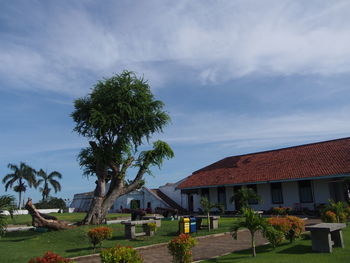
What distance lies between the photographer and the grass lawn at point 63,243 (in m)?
12.0

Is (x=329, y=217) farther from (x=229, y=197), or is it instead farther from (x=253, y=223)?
(x=229, y=197)

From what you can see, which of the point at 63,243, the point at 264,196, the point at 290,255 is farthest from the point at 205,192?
the point at 290,255

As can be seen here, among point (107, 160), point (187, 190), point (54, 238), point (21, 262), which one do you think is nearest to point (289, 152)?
point (187, 190)

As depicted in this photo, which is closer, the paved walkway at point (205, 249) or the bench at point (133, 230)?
the paved walkway at point (205, 249)

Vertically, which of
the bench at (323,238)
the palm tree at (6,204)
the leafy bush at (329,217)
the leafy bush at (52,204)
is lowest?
the bench at (323,238)

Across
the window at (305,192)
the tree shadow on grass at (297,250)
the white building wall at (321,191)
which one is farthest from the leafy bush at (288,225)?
the window at (305,192)

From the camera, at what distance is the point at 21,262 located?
10.4m

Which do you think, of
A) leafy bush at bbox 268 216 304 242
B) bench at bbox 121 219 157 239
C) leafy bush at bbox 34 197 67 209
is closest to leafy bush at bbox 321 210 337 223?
leafy bush at bbox 268 216 304 242

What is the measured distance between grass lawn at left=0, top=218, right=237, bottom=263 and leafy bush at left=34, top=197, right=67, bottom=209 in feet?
151

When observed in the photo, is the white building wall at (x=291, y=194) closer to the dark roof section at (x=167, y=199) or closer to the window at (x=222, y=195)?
the window at (x=222, y=195)

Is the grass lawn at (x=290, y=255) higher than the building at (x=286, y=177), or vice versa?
the building at (x=286, y=177)

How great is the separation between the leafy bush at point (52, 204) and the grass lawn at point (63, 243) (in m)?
46.1

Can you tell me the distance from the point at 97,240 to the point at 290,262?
262 inches

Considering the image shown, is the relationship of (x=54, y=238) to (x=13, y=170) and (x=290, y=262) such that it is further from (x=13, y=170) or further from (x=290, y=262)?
(x=13, y=170)
